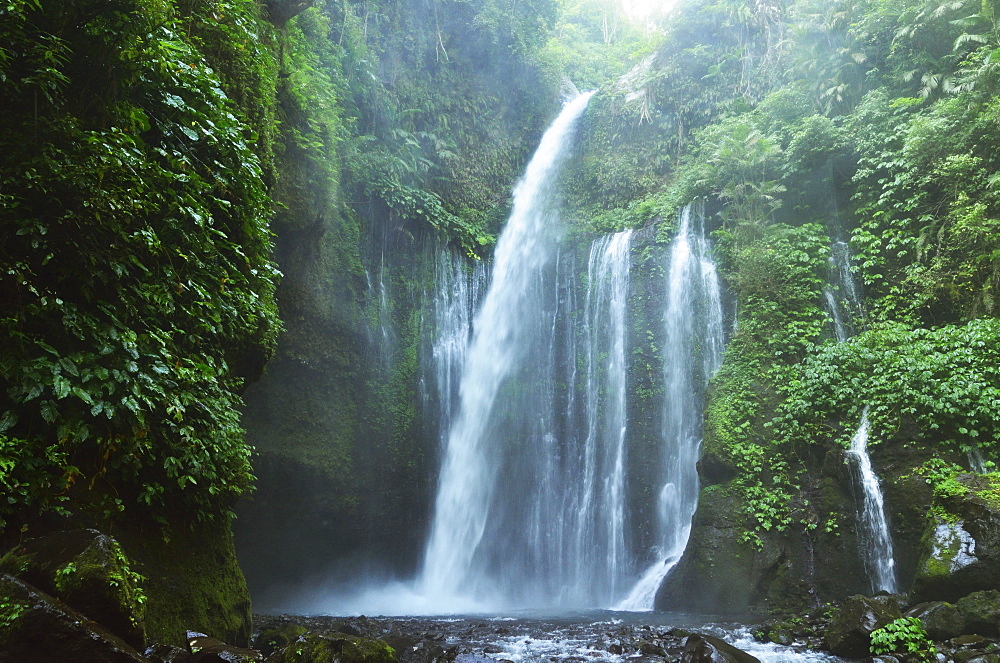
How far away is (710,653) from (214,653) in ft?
14.2

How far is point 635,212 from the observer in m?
15.5

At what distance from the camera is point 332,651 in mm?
4672

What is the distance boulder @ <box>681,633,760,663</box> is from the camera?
18.2 ft

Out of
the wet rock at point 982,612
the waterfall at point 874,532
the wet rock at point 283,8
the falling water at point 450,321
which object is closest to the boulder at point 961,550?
the wet rock at point 982,612

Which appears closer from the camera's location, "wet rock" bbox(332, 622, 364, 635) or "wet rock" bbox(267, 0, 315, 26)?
"wet rock" bbox(332, 622, 364, 635)

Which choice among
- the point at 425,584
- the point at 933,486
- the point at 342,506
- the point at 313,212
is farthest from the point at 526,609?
the point at 313,212

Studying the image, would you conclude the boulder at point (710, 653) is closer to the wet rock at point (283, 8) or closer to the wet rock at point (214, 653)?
the wet rock at point (214, 653)

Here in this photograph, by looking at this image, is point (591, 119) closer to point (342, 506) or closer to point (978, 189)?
point (978, 189)

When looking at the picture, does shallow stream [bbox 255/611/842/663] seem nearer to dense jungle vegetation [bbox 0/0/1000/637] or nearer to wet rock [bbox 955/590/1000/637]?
wet rock [bbox 955/590/1000/637]

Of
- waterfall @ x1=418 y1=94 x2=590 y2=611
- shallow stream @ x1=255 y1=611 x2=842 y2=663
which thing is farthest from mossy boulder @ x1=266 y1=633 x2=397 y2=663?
waterfall @ x1=418 y1=94 x2=590 y2=611

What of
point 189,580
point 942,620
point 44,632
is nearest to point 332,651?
point 189,580

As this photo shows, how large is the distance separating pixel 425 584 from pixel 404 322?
5.88 meters

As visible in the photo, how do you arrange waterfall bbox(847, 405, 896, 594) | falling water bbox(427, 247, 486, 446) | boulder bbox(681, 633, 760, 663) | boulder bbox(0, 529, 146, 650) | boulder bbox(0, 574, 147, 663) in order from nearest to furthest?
boulder bbox(0, 574, 147, 663), boulder bbox(0, 529, 146, 650), boulder bbox(681, 633, 760, 663), waterfall bbox(847, 405, 896, 594), falling water bbox(427, 247, 486, 446)

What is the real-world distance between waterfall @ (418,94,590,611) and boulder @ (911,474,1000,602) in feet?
22.8
